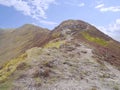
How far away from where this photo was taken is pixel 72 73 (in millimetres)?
45094

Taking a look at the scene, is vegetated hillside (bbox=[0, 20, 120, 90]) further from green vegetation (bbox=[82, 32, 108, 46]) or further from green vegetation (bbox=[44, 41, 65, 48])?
green vegetation (bbox=[82, 32, 108, 46])

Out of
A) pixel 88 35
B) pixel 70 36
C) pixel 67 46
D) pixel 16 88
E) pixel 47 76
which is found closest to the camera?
pixel 16 88

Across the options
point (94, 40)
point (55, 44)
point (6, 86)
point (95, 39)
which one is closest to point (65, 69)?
point (6, 86)

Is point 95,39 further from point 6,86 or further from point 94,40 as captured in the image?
point 6,86

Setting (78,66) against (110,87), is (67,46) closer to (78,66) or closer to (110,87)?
(78,66)

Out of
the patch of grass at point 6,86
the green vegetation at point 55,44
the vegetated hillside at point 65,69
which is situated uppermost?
the green vegetation at point 55,44

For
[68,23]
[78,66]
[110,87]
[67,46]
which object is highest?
[68,23]

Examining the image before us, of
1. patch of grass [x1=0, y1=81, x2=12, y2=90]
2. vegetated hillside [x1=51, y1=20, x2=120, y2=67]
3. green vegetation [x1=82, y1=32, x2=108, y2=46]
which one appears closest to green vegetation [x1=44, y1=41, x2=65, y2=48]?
vegetated hillside [x1=51, y1=20, x2=120, y2=67]

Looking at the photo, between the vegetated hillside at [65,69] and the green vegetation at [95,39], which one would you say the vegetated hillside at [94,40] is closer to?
the green vegetation at [95,39]

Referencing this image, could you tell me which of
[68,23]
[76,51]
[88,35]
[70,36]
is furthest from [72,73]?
[68,23]

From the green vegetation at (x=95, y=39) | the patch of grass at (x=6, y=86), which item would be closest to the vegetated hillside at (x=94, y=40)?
the green vegetation at (x=95, y=39)

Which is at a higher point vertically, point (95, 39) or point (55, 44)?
point (95, 39)

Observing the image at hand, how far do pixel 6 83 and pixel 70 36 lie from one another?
30.8m

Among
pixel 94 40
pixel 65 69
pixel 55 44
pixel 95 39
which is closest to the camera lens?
pixel 65 69
